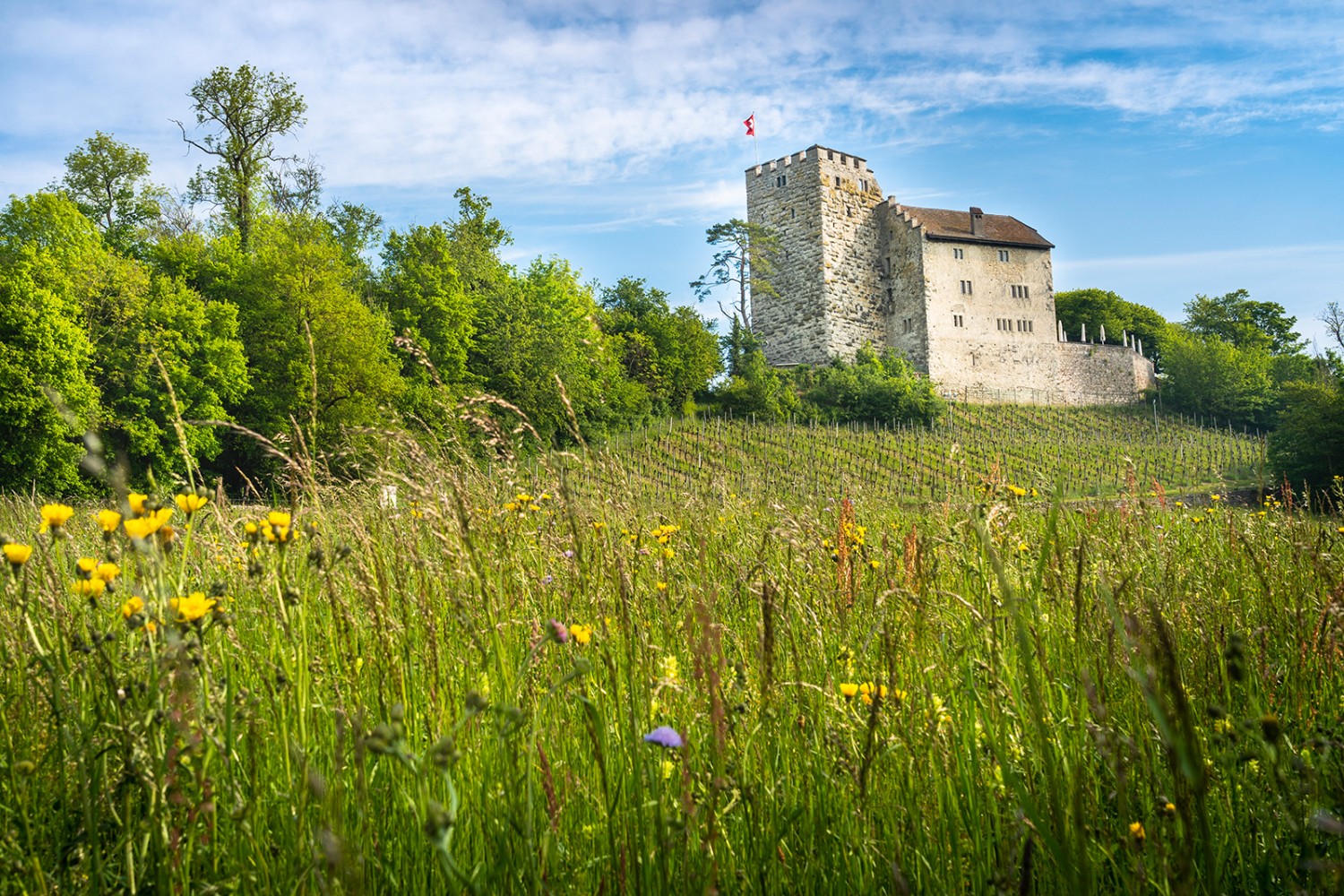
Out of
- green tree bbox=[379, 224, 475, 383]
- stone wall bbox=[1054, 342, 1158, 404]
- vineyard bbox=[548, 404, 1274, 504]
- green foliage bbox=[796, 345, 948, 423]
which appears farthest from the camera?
stone wall bbox=[1054, 342, 1158, 404]

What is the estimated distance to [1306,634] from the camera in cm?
255

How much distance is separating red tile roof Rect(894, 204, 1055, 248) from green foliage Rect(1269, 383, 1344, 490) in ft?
73.4

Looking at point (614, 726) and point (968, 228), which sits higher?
point (968, 228)

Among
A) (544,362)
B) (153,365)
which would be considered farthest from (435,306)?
(153,365)

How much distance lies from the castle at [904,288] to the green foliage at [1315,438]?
61.0 ft

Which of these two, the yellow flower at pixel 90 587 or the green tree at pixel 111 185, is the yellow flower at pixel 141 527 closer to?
the yellow flower at pixel 90 587

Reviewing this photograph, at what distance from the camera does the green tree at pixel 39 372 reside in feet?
59.0

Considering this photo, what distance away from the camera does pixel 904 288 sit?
42219 mm

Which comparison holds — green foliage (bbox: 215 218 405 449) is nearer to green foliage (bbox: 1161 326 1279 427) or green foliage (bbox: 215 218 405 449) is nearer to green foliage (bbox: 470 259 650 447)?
green foliage (bbox: 470 259 650 447)

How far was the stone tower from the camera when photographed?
40906mm

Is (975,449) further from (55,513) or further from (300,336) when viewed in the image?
(55,513)

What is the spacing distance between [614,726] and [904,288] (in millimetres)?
42700

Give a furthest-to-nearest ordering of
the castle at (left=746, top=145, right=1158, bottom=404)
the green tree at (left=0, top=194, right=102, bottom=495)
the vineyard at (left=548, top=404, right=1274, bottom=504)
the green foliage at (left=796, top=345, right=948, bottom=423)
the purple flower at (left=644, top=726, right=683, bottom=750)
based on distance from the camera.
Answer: the castle at (left=746, top=145, right=1158, bottom=404)
the green foliage at (left=796, top=345, right=948, bottom=423)
the vineyard at (left=548, top=404, right=1274, bottom=504)
the green tree at (left=0, top=194, right=102, bottom=495)
the purple flower at (left=644, top=726, right=683, bottom=750)

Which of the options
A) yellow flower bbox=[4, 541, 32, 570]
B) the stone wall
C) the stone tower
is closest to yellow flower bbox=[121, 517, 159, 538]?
yellow flower bbox=[4, 541, 32, 570]
